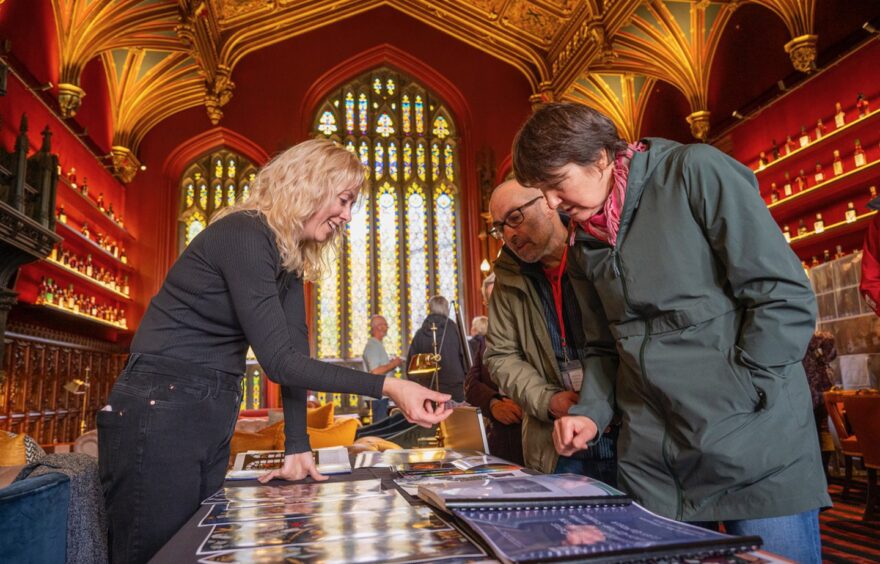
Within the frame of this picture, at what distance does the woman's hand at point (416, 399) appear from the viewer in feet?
4.23

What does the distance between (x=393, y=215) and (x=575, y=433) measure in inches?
386

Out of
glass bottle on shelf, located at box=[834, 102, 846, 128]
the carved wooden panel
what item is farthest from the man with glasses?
the carved wooden panel

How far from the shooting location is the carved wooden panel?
6551mm

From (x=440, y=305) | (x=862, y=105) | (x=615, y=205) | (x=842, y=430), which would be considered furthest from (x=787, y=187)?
(x=615, y=205)

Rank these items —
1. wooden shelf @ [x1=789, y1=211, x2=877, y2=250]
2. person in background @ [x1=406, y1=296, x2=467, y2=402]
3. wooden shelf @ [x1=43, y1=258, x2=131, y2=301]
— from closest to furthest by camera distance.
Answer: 1. person in background @ [x1=406, y1=296, x2=467, y2=402]
2. wooden shelf @ [x1=789, y1=211, x2=877, y2=250]
3. wooden shelf @ [x1=43, y1=258, x2=131, y2=301]

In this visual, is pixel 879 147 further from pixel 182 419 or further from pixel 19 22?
pixel 19 22

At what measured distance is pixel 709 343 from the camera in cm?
106

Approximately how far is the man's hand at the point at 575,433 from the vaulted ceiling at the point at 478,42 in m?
6.70

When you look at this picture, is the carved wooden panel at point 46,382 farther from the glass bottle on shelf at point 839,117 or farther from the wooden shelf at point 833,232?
the glass bottle on shelf at point 839,117

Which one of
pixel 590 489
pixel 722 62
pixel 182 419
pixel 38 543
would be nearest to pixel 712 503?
pixel 590 489

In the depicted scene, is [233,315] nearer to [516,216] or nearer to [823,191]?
[516,216]

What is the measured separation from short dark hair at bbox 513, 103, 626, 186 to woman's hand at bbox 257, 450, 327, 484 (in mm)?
780

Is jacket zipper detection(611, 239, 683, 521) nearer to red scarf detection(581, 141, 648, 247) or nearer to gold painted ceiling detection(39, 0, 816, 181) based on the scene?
red scarf detection(581, 141, 648, 247)

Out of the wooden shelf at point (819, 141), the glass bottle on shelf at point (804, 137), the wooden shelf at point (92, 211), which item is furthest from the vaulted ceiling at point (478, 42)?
the wooden shelf at point (92, 211)
